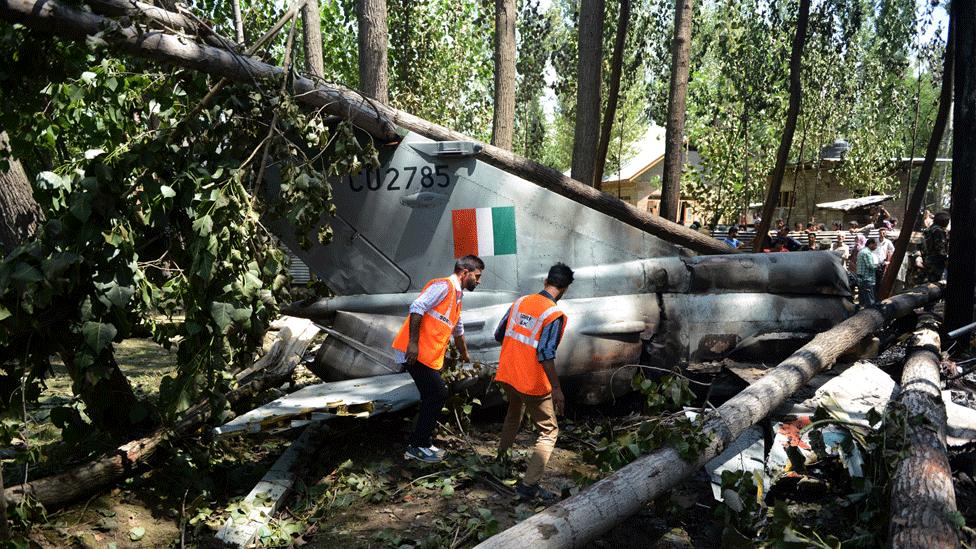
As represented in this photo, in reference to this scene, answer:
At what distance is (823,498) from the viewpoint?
4.55 m

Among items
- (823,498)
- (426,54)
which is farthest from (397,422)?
(426,54)

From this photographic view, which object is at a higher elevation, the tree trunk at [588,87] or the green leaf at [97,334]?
the tree trunk at [588,87]

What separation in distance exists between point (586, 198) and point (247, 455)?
13.0 ft

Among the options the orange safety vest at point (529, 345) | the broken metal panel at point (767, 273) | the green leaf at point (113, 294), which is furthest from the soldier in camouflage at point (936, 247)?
the green leaf at point (113, 294)

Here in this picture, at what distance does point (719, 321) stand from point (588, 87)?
4.57 meters

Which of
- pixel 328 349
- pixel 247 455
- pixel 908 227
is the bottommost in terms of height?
pixel 247 455

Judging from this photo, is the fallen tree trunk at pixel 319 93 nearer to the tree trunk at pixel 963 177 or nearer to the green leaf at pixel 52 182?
the green leaf at pixel 52 182

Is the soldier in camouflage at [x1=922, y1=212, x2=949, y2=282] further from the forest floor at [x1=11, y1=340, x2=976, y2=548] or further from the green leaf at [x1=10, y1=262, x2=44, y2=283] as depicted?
the green leaf at [x1=10, y1=262, x2=44, y2=283]

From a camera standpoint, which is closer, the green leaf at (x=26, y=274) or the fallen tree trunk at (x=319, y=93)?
the green leaf at (x=26, y=274)

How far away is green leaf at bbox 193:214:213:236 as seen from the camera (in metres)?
4.00

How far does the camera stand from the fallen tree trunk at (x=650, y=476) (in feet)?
9.96

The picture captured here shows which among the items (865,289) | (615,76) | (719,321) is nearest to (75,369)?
(719,321)

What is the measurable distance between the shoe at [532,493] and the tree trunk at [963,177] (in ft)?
19.0

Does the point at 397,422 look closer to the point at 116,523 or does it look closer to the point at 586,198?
the point at 116,523
